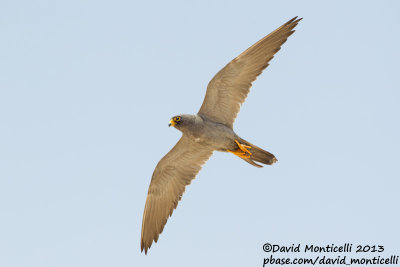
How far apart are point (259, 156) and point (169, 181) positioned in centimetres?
343

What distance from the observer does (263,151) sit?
12.8 meters

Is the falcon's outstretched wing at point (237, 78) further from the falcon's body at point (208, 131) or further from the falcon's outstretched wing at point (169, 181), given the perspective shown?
the falcon's outstretched wing at point (169, 181)

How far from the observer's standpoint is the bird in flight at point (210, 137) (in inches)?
494

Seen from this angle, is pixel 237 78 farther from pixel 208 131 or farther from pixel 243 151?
pixel 243 151

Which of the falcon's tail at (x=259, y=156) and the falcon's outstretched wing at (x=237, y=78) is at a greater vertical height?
the falcon's outstretched wing at (x=237, y=78)

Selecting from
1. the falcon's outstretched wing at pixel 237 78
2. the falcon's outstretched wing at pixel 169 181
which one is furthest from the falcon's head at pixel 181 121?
the falcon's outstretched wing at pixel 169 181

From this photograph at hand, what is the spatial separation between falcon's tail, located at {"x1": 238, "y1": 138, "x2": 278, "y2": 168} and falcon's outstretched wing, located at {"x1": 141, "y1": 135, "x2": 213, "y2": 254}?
1640mm

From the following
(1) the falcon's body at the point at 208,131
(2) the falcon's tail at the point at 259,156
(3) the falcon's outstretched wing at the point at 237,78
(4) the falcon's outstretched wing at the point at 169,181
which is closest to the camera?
(3) the falcon's outstretched wing at the point at 237,78

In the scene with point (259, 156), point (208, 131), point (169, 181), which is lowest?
point (169, 181)

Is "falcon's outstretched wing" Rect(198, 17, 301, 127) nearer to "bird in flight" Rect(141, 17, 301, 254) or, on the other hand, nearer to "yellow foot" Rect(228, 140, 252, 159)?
"bird in flight" Rect(141, 17, 301, 254)

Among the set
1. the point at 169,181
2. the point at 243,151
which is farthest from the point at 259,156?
the point at 169,181

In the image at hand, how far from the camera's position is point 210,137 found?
515 inches

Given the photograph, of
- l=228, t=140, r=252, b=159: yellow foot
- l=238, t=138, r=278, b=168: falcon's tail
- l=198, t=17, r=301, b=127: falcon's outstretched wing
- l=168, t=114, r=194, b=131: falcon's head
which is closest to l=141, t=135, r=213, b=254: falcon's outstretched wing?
l=168, t=114, r=194, b=131: falcon's head

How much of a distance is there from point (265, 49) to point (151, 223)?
6.81 metres
